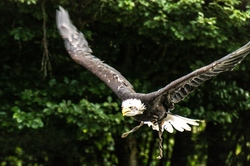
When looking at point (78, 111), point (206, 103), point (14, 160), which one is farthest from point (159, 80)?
point (14, 160)

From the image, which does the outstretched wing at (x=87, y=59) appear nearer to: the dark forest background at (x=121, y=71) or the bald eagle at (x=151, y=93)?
the bald eagle at (x=151, y=93)

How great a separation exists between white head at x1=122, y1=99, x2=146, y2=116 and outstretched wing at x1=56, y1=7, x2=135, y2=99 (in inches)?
11.2

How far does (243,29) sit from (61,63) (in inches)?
133

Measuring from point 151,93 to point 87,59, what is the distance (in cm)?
135

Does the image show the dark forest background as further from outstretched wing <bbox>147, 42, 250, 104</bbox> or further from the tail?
outstretched wing <bbox>147, 42, 250, 104</bbox>

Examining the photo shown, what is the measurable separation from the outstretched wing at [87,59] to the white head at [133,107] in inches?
11.2

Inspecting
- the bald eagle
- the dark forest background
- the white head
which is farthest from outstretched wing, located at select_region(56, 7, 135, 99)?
the dark forest background

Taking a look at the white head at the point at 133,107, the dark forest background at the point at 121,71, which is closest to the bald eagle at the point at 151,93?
the white head at the point at 133,107

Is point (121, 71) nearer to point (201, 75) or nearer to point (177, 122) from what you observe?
point (177, 122)

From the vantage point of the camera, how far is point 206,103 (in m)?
7.99

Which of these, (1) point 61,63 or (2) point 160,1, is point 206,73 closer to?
(2) point 160,1

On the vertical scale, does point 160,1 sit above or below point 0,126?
above

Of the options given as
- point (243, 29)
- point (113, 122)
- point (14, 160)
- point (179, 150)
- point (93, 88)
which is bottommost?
point (14, 160)

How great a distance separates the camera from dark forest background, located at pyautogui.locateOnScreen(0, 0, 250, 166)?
6492 millimetres
